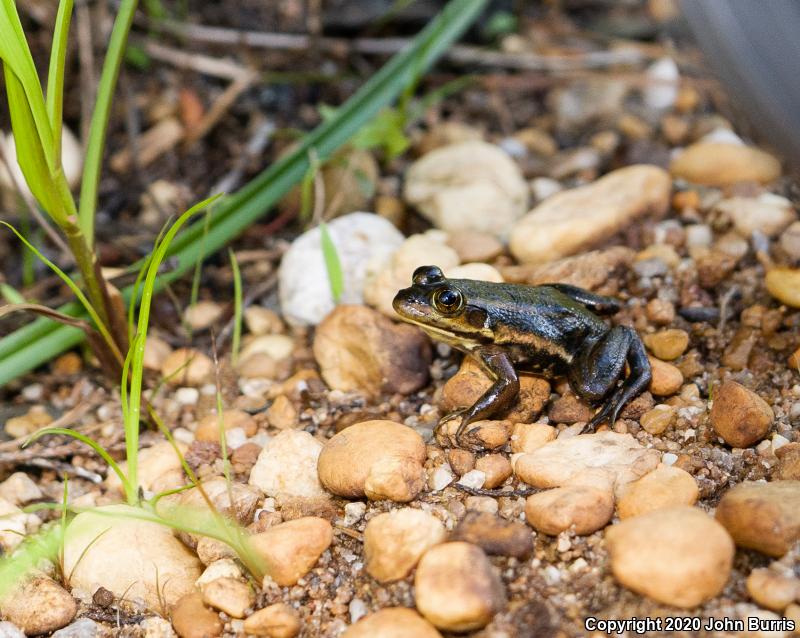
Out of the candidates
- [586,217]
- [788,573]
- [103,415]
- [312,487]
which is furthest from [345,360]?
[788,573]

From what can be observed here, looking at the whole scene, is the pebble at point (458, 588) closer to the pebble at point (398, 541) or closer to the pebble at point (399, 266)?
the pebble at point (398, 541)

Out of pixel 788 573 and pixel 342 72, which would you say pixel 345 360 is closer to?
pixel 788 573

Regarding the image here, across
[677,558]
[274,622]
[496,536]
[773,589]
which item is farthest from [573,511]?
[274,622]

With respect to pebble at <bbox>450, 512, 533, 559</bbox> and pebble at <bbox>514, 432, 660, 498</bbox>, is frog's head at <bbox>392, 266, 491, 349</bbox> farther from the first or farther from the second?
pebble at <bbox>450, 512, 533, 559</bbox>

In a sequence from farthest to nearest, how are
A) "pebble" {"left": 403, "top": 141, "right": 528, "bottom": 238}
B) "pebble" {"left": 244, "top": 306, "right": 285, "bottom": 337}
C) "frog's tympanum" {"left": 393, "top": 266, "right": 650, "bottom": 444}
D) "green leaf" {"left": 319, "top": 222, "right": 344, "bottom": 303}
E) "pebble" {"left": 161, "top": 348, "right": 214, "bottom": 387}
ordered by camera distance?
"pebble" {"left": 403, "top": 141, "right": 528, "bottom": 238} < "pebble" {"left": 244, "top": 306, "right": 285, "bottom": 337} < "pebble" {"left": 161, "top": 348, "right": 214, "bottom": 387} < "green leaf" {"left": 319, "top": 222, "right": 344, "bottom": 303} < "frog's tympanum" {"left": 393, "top": 266, "right": 650, "bottom": 444}

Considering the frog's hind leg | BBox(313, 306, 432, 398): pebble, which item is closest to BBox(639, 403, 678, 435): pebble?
the frog's hind leg

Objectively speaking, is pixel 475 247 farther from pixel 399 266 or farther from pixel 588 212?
pixel 588 212

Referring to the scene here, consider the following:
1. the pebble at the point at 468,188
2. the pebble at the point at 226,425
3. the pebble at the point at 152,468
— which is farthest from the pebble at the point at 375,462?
the pebble at the point at 468,188
